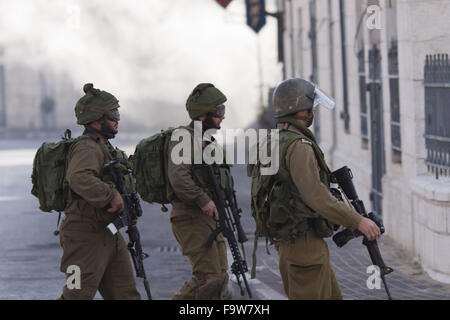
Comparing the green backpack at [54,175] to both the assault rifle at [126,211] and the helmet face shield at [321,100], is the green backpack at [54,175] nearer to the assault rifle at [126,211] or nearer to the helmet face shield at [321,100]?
the assault rifle at [126,211]

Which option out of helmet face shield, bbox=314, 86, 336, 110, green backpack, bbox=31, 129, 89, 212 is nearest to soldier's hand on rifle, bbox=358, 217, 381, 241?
helmet face shield, bbox=314, 86, 336, 110

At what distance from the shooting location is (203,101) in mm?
8008

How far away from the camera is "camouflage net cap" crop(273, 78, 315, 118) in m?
6.23

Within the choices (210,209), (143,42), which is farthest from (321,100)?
(143,42)

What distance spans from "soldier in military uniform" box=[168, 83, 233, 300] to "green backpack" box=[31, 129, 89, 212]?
0.90 m

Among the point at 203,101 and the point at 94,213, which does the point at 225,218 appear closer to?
the point at 203,101

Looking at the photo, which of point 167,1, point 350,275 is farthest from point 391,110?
point 167,1

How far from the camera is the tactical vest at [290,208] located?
6.05 metres

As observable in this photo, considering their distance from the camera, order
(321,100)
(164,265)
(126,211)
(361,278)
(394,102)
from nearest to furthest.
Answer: (321,100), (126,211), (361,278), (164,265), (394,102)

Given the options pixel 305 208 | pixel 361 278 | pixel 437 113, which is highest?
pixel 437 113

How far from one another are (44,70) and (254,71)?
13.0 meters

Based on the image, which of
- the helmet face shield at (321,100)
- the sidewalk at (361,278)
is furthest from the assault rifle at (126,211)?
the sidewalk at (361,278)

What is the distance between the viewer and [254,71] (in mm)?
50188

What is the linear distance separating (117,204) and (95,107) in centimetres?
66
